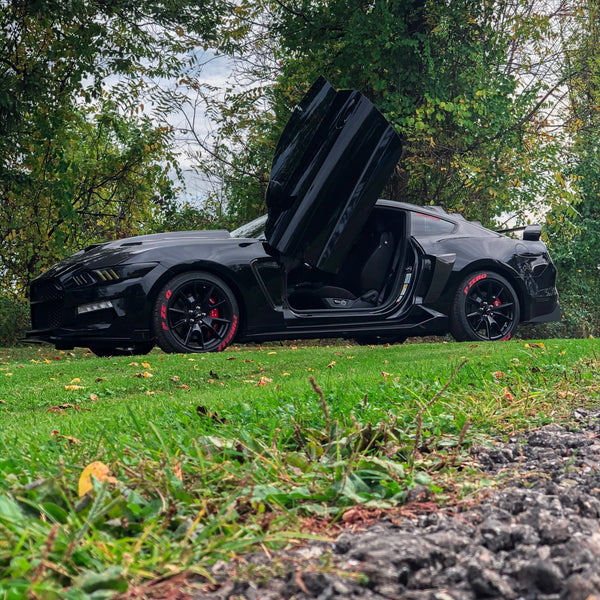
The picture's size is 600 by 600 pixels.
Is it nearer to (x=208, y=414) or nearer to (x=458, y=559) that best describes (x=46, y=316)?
(x=208, y=414)

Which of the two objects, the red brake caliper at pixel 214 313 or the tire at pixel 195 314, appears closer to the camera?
the tire at pixel 195 314

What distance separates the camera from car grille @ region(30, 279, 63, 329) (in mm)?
6832

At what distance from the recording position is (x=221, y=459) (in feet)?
7.19

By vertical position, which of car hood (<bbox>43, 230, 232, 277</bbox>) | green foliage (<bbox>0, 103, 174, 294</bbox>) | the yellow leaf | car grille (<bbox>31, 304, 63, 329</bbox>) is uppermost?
green foliage (<bbox>0, 103, 174, 294</bbox>)

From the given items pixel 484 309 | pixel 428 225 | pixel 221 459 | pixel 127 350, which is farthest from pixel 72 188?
pixel 221 459

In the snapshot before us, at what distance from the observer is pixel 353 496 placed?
6.29ft

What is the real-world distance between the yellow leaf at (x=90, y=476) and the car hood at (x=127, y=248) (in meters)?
4.93

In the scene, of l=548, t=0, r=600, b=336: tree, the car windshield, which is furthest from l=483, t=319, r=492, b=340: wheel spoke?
l=548, t=0, r=600, b=336: tree

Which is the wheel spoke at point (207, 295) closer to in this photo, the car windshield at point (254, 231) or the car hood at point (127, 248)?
the car hood at point (127, 248)

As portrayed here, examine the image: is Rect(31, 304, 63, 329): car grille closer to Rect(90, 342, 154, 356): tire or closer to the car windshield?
Rect(90, 342, 154, 356): tire

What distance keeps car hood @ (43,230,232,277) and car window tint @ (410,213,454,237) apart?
206cm

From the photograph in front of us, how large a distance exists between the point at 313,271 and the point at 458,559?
21.3 ft

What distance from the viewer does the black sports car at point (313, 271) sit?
6.52m

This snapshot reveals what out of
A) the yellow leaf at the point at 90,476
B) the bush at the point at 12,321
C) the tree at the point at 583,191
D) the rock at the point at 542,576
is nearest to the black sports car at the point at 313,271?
the bush at the point at 12,321
